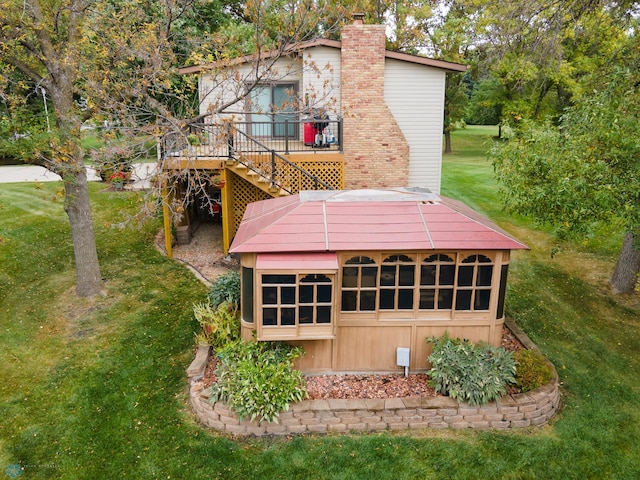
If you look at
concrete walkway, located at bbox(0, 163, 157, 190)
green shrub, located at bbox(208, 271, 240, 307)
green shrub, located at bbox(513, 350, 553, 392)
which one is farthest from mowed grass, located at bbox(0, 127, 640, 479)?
concrete walkway, located at bbox(0, 163, 157, 190)

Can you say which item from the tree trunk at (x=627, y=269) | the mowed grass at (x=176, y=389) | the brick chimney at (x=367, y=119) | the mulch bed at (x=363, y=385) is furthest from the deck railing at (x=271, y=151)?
the tree trunk at (x=627, y=269)

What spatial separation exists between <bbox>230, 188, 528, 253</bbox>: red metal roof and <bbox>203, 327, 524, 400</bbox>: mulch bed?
82.6 inches

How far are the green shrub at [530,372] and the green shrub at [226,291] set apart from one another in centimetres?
491

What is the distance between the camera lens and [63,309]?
33.6ft

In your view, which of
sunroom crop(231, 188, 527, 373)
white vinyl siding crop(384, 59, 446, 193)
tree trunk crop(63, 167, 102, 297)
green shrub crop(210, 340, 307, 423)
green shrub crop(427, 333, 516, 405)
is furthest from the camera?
white vinyl siding crop(384, 59, 446, 193)

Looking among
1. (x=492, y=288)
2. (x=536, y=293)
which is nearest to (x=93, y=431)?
(x=492, y=288)

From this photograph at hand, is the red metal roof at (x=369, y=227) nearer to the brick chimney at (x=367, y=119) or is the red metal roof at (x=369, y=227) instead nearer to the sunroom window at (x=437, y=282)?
the sunroom window at (x=437, y=282)

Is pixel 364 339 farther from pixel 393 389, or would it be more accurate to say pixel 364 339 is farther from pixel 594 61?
pixel 594 61

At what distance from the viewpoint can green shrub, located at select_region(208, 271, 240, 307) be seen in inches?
376

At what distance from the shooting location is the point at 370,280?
792cm

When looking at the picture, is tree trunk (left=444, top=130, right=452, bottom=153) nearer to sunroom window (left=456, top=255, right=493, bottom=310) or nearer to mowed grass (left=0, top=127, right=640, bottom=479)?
mowed grass (left=0, top=127, right=640, bottom=479)

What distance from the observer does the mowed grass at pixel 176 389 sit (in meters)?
6.52

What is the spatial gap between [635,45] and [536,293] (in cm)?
566

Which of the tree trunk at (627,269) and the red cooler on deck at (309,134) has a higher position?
the red cooler on deck at (309,134)
